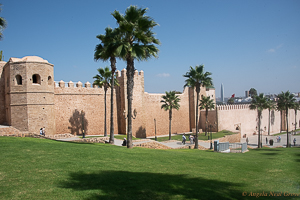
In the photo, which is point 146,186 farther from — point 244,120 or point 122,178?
point 244,120

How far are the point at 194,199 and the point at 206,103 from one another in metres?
30.5

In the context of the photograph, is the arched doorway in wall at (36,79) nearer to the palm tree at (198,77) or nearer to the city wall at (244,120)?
the palm tree at (198,77)

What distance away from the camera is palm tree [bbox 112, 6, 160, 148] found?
12734 millimetres

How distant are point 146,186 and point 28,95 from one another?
1776 centimetres

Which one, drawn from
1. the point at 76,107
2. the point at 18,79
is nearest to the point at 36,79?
the point at 18,79

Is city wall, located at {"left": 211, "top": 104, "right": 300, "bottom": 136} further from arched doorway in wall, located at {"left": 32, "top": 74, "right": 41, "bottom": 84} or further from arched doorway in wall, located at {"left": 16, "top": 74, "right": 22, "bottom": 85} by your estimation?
arched doorway in wall, located at {"left": 16, "top": 74, "right": 22, "bottom": 85}

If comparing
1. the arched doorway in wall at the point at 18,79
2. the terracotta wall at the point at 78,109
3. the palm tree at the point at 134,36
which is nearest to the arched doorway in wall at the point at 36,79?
the arched doorway in wall at the point at 18,79

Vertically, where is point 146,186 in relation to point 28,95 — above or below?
below

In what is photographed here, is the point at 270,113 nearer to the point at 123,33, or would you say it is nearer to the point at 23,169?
the point at 123,33

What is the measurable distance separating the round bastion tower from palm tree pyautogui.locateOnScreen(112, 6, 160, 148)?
10.8 meters

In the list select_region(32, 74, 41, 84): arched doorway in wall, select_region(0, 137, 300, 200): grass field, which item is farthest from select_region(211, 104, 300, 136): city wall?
select_region(0, 137, 300, 200): grass field

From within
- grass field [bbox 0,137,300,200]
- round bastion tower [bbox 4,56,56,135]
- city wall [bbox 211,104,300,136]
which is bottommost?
city wall [bbox 211,104,300,136]

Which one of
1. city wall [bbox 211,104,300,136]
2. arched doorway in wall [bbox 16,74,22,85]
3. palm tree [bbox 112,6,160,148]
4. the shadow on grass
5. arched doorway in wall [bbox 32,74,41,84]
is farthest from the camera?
city wall [bbox 211,104,300,136]

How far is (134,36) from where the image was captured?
13.4 m
